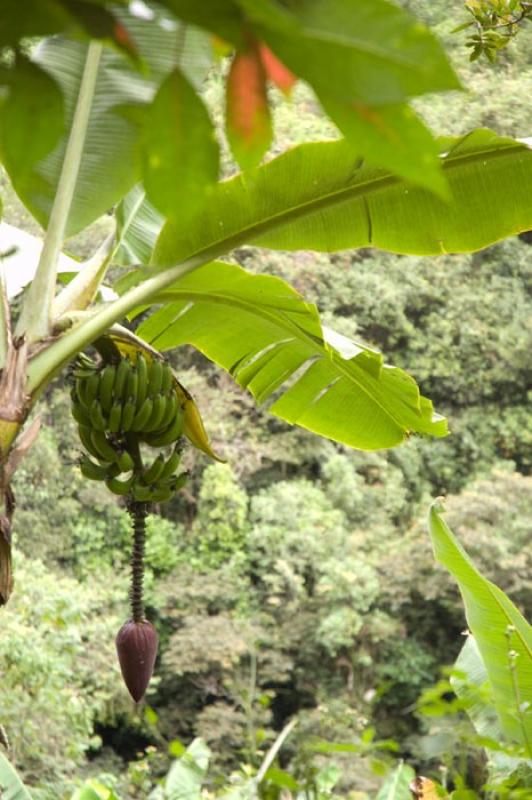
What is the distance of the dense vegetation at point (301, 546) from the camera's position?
5.59m

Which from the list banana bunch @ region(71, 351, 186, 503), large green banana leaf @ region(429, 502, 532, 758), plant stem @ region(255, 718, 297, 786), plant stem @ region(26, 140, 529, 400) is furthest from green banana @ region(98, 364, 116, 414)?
plant stem @ region(255, 718, 297, 786)

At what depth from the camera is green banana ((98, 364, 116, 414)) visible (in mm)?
1131

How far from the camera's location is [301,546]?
6062mm

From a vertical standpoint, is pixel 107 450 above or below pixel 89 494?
above

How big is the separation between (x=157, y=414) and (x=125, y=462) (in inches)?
2.5

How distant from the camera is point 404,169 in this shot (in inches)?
8.4

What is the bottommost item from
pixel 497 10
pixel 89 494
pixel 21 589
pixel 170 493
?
pixel 89 494

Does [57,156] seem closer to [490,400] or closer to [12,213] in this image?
[12,213]

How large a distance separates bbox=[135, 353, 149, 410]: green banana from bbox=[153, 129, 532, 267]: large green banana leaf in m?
0.10

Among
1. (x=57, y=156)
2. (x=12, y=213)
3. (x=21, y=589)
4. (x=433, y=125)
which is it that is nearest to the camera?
(x=57, y=156)

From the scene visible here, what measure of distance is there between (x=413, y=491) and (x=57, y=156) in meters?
6.01

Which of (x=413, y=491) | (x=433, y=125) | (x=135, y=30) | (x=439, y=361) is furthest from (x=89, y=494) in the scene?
(x=135, y=30)

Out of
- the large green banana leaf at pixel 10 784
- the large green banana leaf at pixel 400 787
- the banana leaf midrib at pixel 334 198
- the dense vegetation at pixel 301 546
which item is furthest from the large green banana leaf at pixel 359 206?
the dense vegetation at pixel 301 546

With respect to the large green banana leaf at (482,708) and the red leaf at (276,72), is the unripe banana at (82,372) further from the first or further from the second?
the red leaf at (276,72)
